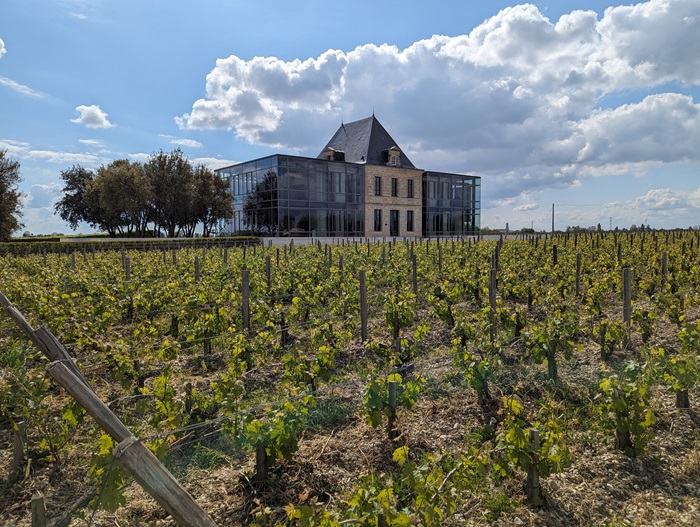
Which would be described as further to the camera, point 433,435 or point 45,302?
point 45,302

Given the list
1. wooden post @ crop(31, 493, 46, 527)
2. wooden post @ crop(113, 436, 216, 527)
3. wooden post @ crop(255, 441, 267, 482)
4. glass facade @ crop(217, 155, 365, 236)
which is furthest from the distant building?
wooden post @ crop(113, 436, 216, 527)

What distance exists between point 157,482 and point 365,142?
130 feet

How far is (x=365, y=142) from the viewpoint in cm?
3944

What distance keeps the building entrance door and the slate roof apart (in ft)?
14.9

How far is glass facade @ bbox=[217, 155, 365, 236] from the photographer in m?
33.0

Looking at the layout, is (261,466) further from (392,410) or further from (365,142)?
(365,142)

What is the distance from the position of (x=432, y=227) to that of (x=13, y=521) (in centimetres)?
4179

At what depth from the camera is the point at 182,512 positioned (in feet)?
5.32

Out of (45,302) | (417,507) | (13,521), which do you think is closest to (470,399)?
(417,507)

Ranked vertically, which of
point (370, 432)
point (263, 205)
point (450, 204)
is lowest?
point (370, 432)

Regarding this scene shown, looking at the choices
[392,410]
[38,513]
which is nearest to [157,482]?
[38,513]

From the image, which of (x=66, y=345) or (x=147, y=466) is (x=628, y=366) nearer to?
(x=147, y=466)

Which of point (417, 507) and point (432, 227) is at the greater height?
point (432, 227)

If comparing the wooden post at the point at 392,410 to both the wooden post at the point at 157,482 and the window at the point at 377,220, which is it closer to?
the wooden post at the point at 157,482
